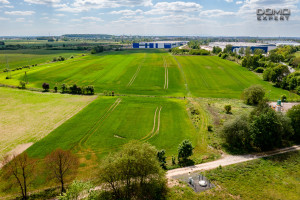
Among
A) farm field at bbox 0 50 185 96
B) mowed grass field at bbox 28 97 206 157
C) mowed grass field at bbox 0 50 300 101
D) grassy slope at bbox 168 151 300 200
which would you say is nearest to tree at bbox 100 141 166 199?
grassy slope at bbox 168 151 300 200

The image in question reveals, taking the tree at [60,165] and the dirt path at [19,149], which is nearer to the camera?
the tree at [60,165]

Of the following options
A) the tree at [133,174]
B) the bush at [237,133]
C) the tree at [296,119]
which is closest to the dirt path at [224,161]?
the bush at [237,133]

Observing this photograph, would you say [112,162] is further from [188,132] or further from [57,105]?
[57,105]

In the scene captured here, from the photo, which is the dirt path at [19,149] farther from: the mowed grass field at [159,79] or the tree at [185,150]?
the mowed grass field at [159,79]

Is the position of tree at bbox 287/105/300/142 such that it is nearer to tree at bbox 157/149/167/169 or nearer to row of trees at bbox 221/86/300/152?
row of trees at bbox 221/86/300/152

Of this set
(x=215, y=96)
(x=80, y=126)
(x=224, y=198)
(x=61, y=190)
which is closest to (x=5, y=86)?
(x=80, y=126)

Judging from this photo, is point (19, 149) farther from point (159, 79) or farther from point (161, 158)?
point (159, 79)
